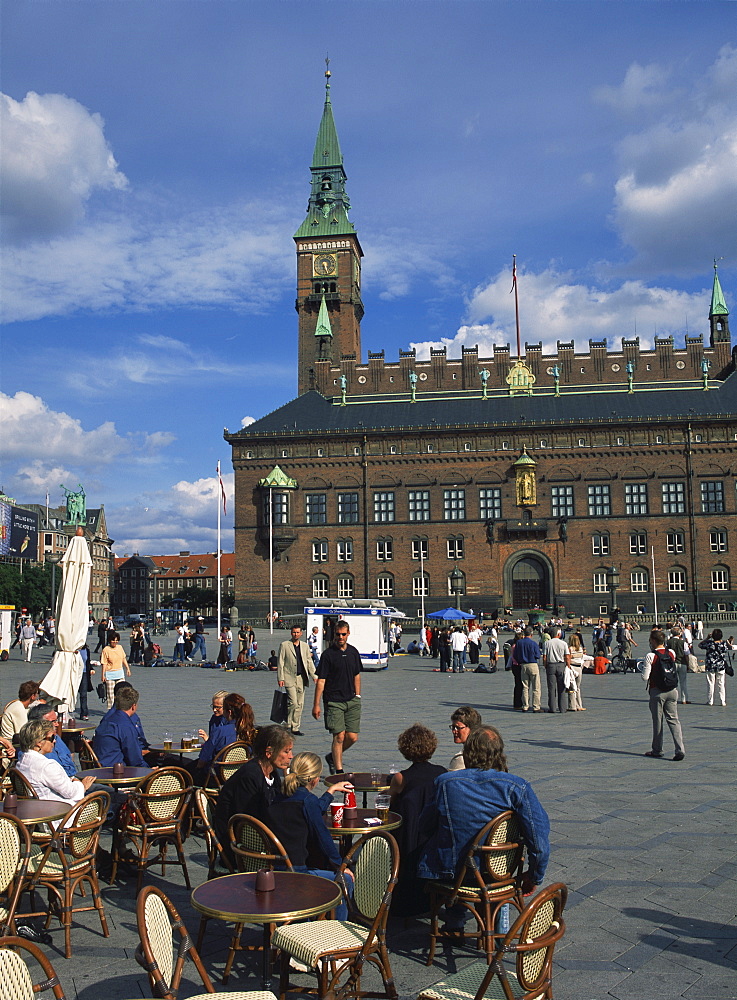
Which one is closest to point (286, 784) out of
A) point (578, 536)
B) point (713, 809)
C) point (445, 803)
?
point (445, 803)

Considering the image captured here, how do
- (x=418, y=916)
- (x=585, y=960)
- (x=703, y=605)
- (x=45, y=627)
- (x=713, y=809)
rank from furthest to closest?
(x=703, y=605)
(x=45, y=627)
(x=713, y=809)
(x=418, y=916)
(x=585, y=960)

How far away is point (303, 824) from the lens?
228 inches

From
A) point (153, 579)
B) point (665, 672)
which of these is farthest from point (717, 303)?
point (153, 579)

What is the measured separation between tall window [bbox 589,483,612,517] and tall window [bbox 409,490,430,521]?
10723 millimetres

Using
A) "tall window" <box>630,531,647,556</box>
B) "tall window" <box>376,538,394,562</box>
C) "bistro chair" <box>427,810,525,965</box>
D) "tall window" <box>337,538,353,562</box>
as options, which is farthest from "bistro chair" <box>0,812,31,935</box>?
"tall window" <box>630,531,647,556</box>

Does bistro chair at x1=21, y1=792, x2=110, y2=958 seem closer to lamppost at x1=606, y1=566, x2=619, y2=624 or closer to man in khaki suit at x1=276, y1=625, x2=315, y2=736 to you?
man in khaki suit at x1=276, y1=625, x2=315, y2=736

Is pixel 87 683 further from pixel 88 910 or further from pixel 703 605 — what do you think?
pixel 703 605

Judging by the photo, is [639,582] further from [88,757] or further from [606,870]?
[606,870]

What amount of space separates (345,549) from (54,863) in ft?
178

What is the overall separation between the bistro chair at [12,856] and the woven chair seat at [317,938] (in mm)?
1767

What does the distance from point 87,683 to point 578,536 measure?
4377cm

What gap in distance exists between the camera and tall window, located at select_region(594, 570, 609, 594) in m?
56.8

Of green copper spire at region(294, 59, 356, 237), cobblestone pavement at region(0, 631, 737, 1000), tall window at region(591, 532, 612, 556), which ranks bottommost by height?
cobblestone pavement at region(0, 631, 737, 1000)

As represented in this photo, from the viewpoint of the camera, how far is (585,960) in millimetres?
5566
